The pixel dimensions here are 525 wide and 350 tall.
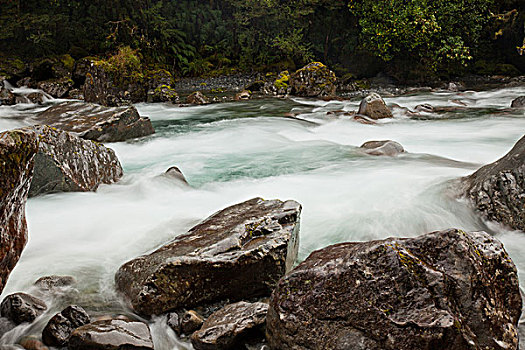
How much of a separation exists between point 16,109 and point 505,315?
13973mm

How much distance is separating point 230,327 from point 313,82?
14.5 metres

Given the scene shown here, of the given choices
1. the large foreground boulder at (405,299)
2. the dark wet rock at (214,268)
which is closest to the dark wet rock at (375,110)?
the dark wet rock at (214,268)

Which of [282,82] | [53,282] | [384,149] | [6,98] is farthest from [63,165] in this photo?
[282,82]

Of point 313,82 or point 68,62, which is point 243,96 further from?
point 68,62

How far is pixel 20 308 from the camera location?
2.57 m

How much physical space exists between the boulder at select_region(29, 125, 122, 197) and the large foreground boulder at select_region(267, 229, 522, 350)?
134 inches

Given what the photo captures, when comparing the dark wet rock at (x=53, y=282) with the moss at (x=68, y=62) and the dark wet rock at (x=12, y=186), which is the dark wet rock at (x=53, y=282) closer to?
the dark wet rock at (x=12, y=186)

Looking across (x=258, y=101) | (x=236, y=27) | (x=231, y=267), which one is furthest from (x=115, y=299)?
(x=236, y=27)

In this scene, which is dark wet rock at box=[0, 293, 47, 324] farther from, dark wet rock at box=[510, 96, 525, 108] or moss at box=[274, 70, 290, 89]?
moss at box=[274, 70, 290, 89]

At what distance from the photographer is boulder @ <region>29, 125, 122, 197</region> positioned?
4.53 m

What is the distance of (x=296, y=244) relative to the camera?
10.8ft

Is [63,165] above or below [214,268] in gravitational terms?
above

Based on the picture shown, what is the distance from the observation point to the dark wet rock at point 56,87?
15.0 m

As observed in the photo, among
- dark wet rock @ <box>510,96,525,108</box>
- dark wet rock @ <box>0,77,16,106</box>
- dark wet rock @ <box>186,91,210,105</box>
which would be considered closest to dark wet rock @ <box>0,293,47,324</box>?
dark wet rock @ <box>186,91,210,105</box>
